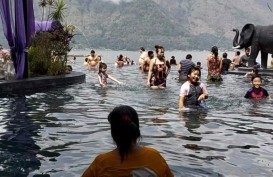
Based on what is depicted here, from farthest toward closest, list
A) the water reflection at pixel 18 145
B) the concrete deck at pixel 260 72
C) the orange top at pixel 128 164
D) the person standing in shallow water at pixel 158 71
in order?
the concrete deck at pixel 260 72 → the person standing in shallow water at pixel 158 71 → the water reflection at pixel 18 145 → the orange top at pixel 128 164

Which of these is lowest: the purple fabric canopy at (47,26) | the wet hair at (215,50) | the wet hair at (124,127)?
the wet hair at (124,127)

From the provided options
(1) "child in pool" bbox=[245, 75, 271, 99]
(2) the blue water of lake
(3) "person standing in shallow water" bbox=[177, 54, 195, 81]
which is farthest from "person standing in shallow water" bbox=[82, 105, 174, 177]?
(3) "person standing in shallow water" bbox=[177, 54, 195, 81]

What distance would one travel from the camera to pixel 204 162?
21.9ft

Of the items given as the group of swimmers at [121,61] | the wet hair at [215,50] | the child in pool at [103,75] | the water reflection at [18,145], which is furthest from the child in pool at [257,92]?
the group of swimmers at [121,61]

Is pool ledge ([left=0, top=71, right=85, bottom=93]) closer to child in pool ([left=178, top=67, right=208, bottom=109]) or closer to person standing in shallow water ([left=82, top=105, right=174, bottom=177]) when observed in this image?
child in pool ([left=178, top=67, right=208, bottom=109])

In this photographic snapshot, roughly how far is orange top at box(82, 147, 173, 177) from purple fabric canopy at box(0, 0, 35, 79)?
1303cm

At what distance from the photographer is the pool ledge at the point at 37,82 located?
15.0 metres

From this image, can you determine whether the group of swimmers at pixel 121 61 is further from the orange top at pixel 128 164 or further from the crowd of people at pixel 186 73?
the orange top at pixel 128 164

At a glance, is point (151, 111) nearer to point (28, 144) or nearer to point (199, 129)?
point (199, 129)

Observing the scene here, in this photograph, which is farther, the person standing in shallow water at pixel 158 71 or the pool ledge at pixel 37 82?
the person standing in shallow water at pixel 158 71

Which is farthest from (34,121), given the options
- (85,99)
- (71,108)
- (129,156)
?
(129,156)

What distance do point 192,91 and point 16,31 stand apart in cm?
829

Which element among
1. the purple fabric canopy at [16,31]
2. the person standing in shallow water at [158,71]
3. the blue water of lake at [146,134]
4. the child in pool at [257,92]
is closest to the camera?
the blue water of lake at [146,134]

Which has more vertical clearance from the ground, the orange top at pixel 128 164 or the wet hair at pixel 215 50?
the wet hair at pixel 215 50
